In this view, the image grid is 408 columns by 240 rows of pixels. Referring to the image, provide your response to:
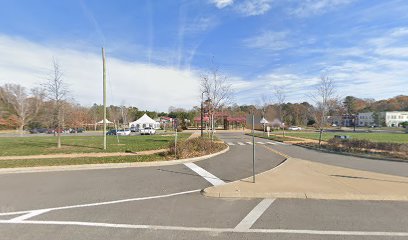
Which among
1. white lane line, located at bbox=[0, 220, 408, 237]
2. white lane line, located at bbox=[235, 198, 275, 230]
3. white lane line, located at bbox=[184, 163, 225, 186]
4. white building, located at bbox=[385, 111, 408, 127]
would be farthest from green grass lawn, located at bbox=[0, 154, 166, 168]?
white building, located at bbox=[385, 111, 408, 127]

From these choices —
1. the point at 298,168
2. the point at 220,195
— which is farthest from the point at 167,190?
the point at 298,168

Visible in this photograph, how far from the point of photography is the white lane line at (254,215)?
498 centimetres

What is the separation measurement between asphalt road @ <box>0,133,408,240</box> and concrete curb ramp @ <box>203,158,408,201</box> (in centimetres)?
36

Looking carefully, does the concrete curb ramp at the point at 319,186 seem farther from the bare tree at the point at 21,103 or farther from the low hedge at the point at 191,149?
the bare tree at the point at 21,103

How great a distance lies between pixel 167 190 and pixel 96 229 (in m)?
3.09

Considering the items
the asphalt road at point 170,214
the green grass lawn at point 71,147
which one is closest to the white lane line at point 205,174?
the asphalt road at point 170,214

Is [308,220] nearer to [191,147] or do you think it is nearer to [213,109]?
[191,147]

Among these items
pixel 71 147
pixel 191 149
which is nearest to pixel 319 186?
pixel 191 149

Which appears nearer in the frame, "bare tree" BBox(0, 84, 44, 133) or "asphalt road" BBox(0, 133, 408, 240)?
"asphalt road" BBox(0, 133, 408, 240)

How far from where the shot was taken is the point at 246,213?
5.70 meters

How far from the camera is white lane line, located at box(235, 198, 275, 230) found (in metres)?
4.98

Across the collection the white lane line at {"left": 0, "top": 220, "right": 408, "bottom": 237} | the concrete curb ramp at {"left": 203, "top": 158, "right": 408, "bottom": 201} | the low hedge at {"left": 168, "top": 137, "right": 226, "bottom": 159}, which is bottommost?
the white lane line at {"left": 0, "top": 220, "right": 408, "bottom": 237}

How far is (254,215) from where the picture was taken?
18.3ft

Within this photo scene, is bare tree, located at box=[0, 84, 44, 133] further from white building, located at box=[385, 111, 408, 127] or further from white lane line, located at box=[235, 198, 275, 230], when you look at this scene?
white building, located at box=[385, 111, 408, 127]
